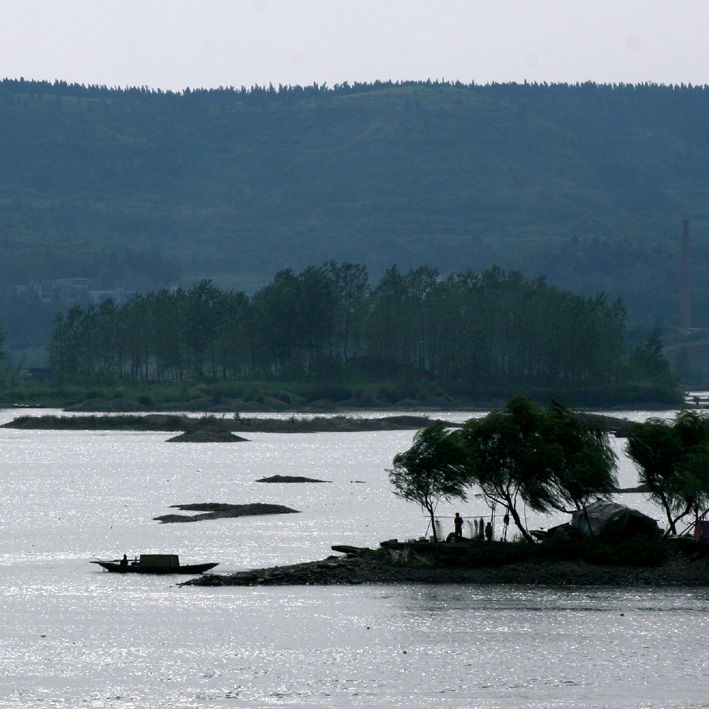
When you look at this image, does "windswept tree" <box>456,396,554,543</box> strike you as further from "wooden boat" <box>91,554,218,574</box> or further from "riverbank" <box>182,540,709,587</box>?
"wooden boat" <box>91,554,218,574</box>

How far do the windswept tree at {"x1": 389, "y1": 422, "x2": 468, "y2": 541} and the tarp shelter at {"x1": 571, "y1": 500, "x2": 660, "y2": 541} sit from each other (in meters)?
6.31

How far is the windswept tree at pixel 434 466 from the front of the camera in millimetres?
66750

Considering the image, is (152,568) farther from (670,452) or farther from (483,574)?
(670,452)

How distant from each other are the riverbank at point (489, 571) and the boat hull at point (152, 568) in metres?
2.05

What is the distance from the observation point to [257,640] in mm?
55406

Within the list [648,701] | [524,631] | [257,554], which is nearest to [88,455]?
[257,554]

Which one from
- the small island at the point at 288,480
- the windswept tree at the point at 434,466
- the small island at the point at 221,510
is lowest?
the small island at the point at 221,510

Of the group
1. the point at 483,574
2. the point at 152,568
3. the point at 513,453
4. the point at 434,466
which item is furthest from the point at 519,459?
the point at 152,568

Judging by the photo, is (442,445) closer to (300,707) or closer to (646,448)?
(646,448)

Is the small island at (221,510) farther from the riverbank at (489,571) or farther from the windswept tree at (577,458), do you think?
the windswept tree at (577,458)

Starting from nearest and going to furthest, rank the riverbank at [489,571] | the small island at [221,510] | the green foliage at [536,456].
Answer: the riverbank at [489,571] → the green foliage at [536,456] → the small island at [221,510]

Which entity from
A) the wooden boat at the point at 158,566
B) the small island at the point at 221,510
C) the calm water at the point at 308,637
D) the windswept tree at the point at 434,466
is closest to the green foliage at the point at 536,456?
the windswept tree at the point at 434,466

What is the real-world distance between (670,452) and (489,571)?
11.0 m

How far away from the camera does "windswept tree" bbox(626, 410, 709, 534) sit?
221 feet
